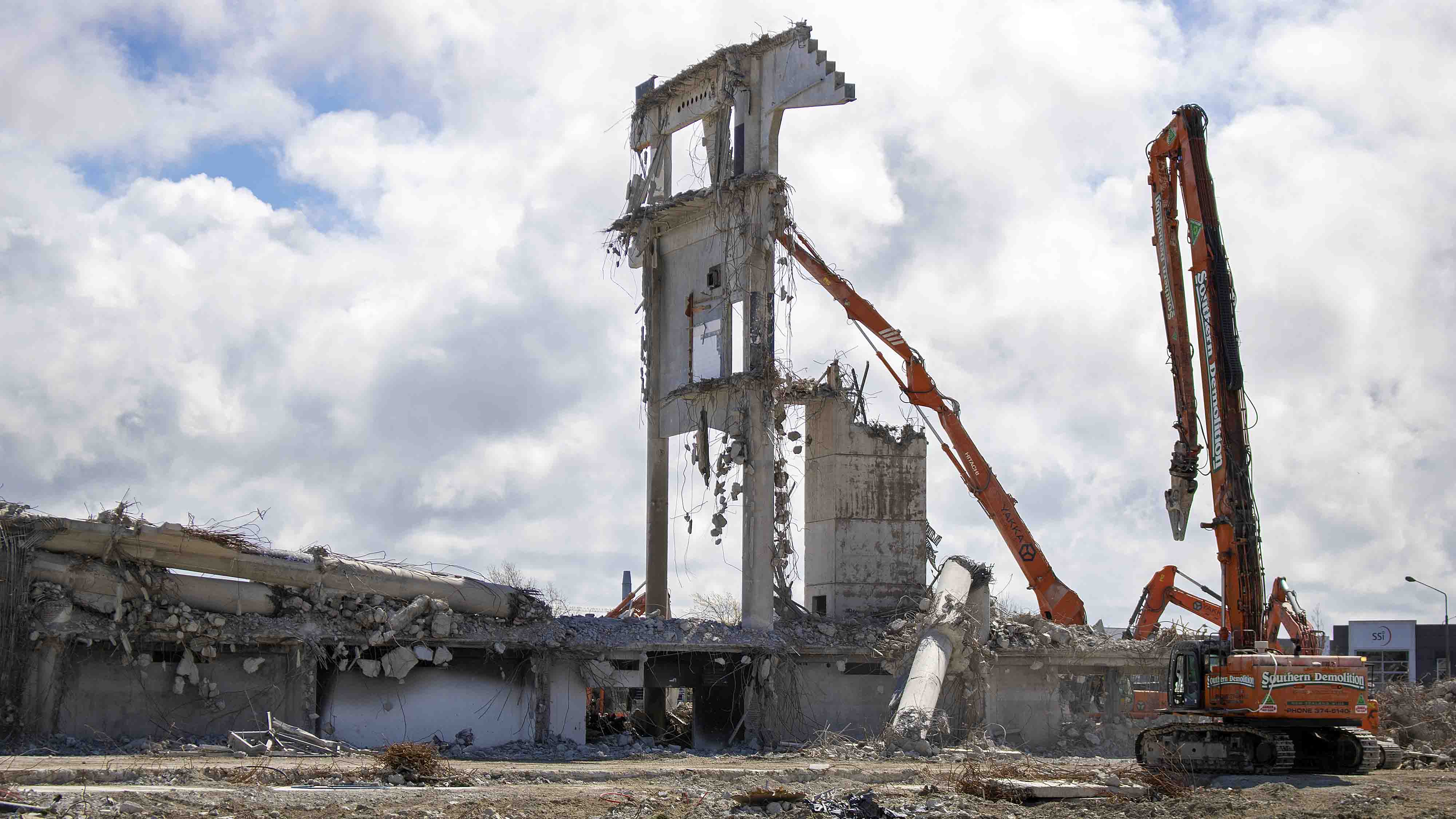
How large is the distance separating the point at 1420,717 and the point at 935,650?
9.04 meters

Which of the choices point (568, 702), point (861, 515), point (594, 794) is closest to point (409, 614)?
point (568, 702)

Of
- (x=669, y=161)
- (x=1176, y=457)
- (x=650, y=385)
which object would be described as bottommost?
(x=1176, y=457)

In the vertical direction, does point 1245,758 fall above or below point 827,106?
below

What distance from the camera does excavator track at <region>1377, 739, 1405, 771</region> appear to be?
71.8 ft

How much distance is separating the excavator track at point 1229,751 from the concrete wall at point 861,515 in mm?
9916

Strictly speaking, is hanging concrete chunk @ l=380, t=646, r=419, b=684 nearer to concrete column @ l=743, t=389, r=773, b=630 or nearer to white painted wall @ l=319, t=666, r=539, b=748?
white painted wall @ l=319, t=666, r=539, b=748

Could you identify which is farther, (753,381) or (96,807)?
(753,381)

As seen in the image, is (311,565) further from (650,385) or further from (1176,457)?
(1176,457)

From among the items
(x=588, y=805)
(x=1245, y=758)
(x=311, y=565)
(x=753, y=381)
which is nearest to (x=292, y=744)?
(x=311, y=565)

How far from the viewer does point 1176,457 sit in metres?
22.9

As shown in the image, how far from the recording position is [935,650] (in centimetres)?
2697

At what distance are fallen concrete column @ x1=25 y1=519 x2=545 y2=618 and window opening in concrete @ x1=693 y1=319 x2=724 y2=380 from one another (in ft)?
19.8

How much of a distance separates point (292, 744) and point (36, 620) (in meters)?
4.09

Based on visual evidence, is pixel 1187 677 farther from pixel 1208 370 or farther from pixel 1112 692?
pixel 1112 692
